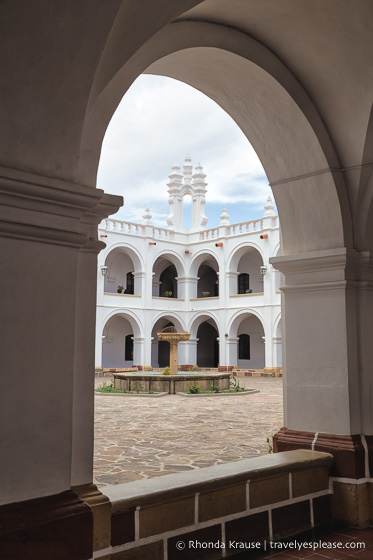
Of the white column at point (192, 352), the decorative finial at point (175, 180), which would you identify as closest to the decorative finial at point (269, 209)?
the decorative finial at point (175, 180)

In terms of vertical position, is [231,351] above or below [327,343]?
below

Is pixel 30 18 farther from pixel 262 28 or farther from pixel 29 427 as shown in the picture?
pixel 262 28

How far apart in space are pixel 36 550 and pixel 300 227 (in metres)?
3.64

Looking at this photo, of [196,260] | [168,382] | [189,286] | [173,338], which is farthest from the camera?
[189,286]

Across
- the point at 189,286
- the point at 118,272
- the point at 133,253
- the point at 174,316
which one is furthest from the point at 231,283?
the point at 118,272

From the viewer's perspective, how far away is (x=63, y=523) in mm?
2713

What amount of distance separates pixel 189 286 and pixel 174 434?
75.4 ft

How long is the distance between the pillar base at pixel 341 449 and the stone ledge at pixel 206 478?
0.28ft

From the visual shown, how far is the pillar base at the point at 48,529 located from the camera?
2512mm

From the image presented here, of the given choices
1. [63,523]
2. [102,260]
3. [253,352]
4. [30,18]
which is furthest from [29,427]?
[253,352]

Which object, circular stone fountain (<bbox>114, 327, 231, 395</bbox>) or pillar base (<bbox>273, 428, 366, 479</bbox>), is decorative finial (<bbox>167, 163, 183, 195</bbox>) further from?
pillar base (<bbox>273, 428, 366, 479</bbox>)

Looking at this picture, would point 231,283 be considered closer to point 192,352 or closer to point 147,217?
point 192,352

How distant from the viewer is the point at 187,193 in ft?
110

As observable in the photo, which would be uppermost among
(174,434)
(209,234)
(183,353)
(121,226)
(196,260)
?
(209,234)
